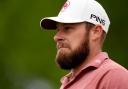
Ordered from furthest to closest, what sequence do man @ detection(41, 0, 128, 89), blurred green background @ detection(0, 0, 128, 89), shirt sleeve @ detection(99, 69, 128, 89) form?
blurred green background @ detection(0, 0, 128, 89), man @ detection(41, 0, 128, 89), shirt sleeve @ detection(99, 69, 128, 89)

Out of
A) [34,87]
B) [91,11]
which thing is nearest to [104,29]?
[91,11]

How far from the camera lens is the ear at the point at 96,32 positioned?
580cm

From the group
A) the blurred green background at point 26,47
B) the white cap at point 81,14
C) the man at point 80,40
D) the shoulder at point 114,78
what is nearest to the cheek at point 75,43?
the man at point 80,40

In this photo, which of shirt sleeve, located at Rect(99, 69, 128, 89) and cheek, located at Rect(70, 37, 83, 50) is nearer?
shirt sleeve, located at Rect(99, 69, 128, 89)

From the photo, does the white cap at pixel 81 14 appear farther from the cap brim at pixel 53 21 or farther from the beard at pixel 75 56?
the beard at pixel 75 56

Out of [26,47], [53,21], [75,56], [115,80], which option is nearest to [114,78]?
[115,80]

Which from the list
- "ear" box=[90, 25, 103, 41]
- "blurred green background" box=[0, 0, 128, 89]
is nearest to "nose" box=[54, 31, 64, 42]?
"ear" box=[90, 25, 103, 41]

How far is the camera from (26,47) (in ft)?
41.2

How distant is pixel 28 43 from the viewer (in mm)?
12570

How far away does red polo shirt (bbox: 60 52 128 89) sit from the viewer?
5.41 meters

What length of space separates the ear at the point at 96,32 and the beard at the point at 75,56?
5 centimetres

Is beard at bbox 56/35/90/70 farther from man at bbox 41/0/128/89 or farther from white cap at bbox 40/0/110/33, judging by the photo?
white cap at bbox 40/0/110/33

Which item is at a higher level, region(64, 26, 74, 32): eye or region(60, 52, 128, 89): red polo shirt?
region(64, 26, 74, 32): eye

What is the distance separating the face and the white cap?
0.05 meters
